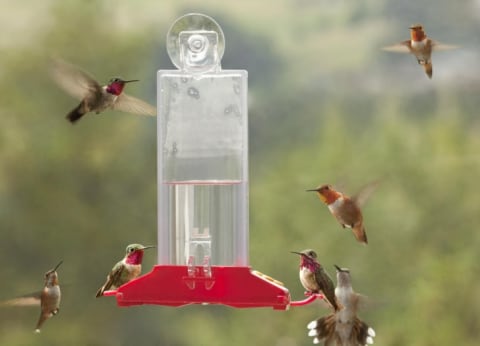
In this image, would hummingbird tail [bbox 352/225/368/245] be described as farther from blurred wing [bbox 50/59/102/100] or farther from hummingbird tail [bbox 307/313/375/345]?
blurred wing [bbox 50/59/102/100]

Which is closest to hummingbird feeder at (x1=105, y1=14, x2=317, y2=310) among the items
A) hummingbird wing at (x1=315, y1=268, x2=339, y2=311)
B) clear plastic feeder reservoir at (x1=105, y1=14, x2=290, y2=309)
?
clear plastic feeder reservoir at (x1=105, y1=14, x2=290, y2=309)

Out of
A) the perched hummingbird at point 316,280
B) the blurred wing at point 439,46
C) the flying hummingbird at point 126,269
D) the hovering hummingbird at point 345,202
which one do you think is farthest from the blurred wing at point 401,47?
the flying hummingbird at point 126,269

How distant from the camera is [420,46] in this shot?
11.6 feet

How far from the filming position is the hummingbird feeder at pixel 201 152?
2.26 meters

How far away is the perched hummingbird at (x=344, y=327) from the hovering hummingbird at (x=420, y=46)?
3.34ft

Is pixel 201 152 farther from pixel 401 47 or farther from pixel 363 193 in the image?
pixel 401 47

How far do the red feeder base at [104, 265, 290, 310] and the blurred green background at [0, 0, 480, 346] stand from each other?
1.73 m

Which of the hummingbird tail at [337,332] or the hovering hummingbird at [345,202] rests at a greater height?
the hovering hummingbird at [345,202]

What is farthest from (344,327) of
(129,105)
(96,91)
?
(96,91)

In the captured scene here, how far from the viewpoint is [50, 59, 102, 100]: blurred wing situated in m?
3.13

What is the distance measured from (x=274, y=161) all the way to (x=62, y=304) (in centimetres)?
113

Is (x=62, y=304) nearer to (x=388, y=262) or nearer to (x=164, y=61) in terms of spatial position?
(x=164, y=61)

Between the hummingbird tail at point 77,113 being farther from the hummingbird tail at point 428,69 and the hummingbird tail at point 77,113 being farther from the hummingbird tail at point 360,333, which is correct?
the hummingbird tail at point 428,69

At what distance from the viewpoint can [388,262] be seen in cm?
385
